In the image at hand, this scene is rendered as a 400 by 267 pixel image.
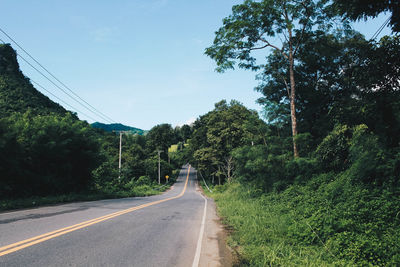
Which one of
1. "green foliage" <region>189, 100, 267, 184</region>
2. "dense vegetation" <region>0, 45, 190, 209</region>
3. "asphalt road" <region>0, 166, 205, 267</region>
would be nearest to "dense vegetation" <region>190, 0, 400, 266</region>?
"asphalt road" <region>0, 166, 205, 267</region>

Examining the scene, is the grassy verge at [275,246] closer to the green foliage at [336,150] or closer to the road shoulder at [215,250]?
the road shoulder at [215,250]

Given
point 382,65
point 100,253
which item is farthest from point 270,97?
point 100,253

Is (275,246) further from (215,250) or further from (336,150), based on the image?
(336,150)

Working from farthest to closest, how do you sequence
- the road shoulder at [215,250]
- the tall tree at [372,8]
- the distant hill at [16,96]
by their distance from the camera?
the distant hill at [16,96]
the tall tree at [372,8]
the road shoulder at [215,250]

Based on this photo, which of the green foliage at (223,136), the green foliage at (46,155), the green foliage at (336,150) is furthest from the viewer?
the green foliage at (223,136)

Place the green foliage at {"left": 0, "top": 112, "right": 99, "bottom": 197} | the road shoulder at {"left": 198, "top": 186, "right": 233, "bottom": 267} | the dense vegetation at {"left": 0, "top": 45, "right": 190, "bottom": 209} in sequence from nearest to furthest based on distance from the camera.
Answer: the road shoulder at {"left": 198, "top": 186, "right": 233, "bottom": 267} → the dense vegetation at {"left": 0, "top": 45, "right": 190, "bottom": 209} → the green foliage at {"left": 0, "top": 112, "right": 99, "bottom": 197}

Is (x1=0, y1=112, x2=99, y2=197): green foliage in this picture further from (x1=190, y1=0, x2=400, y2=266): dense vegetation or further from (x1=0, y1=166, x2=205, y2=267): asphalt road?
(x1=190, y1=0, x2=400, y2=266): dense vegetation

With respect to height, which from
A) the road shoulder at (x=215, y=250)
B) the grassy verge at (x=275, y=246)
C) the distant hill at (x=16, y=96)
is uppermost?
the distant hill at (x=16, y=96)

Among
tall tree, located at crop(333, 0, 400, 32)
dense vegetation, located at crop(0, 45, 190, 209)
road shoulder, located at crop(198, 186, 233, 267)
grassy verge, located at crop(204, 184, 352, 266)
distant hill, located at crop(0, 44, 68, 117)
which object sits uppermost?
distant hill, located at crop(0, 44, 68, 117)

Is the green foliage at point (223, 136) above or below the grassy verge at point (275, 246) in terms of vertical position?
above

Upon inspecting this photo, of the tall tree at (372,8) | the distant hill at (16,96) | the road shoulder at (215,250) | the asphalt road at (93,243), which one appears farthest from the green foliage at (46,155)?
the distant hill at (16,96)

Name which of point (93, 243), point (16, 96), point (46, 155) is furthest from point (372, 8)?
point (16, 96)

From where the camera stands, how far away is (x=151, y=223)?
7.36 metres

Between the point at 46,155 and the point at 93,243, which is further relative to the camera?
the point at 46,155
